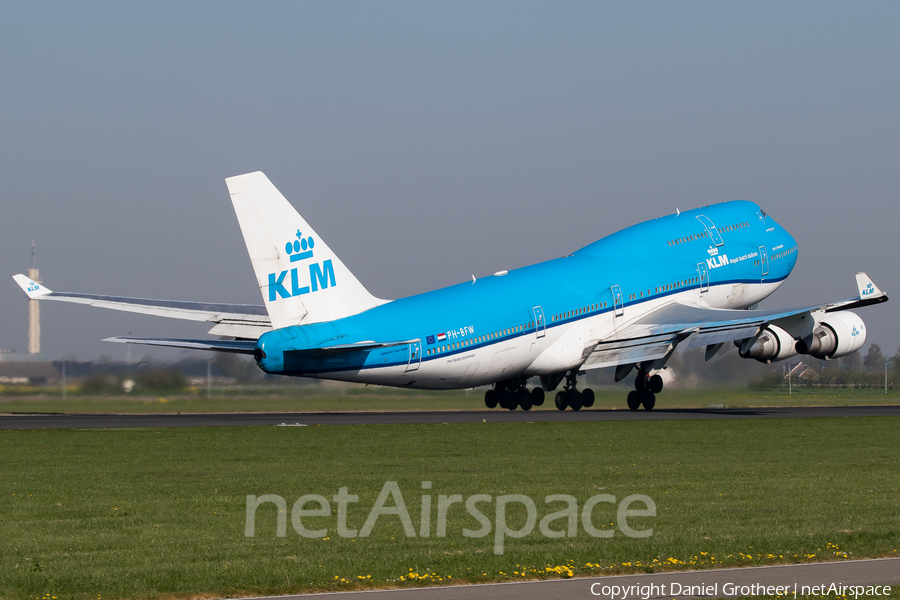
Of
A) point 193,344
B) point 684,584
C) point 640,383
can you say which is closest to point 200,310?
point 193,344

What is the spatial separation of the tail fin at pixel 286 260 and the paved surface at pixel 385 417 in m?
6.14

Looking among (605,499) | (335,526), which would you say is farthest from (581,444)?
(335,526)

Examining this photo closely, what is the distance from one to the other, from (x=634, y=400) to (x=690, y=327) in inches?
208

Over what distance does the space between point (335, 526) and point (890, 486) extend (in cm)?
1242

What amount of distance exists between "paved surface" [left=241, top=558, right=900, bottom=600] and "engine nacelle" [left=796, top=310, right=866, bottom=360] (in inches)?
1478

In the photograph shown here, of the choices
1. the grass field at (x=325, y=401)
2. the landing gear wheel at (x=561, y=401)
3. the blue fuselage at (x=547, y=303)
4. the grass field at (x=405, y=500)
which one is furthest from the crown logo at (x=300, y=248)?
the landing gear wheel at (x=561, y=401)

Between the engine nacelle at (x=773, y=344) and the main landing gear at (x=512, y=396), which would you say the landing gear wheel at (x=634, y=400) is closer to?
the main landing gear at (x=512, y=396)

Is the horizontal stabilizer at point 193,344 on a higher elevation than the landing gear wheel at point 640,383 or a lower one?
higher

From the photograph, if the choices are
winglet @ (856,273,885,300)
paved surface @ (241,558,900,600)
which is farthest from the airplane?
paved surface @ (241,558,900,600)

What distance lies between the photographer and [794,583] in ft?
46.4

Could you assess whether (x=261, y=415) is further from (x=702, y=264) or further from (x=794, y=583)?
(x=794, y=583)

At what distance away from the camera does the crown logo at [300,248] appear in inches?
1452

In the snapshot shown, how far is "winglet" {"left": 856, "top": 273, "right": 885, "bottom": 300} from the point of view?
45.0 metres

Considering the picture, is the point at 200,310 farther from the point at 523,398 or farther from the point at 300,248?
the point at 523,398
